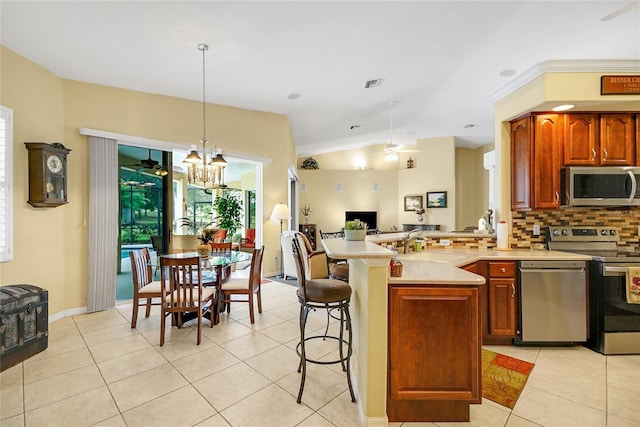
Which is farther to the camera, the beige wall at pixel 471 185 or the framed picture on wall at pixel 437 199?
the beige wall at pixel 471 185

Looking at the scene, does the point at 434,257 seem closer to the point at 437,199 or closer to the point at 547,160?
the point at 547,160

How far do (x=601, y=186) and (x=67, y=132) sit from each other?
6260 mm

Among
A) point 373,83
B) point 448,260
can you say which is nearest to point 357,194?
point 373,83

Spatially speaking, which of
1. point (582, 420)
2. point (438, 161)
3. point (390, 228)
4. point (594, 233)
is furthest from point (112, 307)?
point (438, 161)

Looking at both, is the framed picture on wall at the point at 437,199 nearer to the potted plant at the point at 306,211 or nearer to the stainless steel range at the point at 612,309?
the potted plant at the point at 306,211

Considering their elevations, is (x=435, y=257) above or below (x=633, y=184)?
below

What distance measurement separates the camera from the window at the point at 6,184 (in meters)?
2.97

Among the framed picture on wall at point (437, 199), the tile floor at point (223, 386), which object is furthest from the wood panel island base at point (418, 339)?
the framed picture on wall at point (437, 199)

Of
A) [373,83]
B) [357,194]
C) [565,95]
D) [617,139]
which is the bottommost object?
[357,194]

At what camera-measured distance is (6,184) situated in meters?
3.01

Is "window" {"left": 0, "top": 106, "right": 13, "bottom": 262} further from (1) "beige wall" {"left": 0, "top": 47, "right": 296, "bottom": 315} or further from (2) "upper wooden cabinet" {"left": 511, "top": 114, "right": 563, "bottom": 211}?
(2) "upper wooden cabinet" {"left": 511, "top": 114, "right": 563, "bottom": 211}

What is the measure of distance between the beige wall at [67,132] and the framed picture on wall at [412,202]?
6.26 metres

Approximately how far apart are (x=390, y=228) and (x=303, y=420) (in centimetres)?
831

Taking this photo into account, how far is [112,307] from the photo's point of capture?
3914 millimetres
